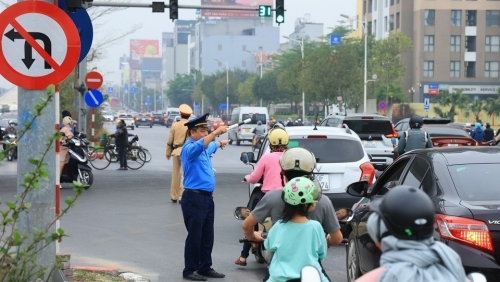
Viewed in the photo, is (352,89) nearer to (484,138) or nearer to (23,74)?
(484,138)

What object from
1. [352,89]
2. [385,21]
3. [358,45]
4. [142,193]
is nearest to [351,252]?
[142,193]

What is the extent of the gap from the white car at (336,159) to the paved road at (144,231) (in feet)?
2.88

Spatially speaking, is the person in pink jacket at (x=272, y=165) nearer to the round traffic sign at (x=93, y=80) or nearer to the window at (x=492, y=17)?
the round traffic sign at (x=93, y=80)

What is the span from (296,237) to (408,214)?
223 centimetres

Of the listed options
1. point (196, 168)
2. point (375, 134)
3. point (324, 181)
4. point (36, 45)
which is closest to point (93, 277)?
point (196, 168)

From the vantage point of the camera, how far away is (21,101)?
775cm

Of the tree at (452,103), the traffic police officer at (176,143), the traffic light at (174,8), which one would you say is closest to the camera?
the traffic police officer at (176,143)

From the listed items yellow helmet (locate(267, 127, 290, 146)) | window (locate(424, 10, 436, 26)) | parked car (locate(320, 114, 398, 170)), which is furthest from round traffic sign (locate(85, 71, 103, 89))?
window (locate(424, 10, 436, 26))

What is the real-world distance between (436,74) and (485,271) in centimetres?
9007

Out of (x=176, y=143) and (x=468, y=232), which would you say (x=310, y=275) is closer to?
(x=468, y=232)

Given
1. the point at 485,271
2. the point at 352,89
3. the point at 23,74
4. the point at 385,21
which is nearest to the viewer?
the point at 485,271

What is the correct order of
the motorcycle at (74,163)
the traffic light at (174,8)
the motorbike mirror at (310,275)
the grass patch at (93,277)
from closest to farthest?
1. the motorbike mirror at (310,275)
2. the grass patch at (93,277)
3. the motorcycle at (74,163)
4. the traffic light at (174,8)

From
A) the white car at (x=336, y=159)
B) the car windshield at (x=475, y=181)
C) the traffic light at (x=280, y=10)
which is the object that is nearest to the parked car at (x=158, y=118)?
the traffic light at (x=280, y=10)

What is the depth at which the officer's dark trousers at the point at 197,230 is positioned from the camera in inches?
385
